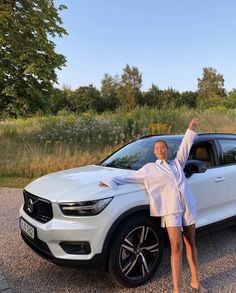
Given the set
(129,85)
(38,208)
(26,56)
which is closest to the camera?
(38,208)

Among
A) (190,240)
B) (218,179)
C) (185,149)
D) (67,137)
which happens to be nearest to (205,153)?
(218,179)

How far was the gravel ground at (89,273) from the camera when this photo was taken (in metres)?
3.84

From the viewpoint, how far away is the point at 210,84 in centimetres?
6919

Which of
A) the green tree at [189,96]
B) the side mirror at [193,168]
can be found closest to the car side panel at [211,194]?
the side mirror at [193,168]

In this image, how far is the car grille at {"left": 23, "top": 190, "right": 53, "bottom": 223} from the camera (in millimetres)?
3830

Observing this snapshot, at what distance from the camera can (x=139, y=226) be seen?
12.6ft

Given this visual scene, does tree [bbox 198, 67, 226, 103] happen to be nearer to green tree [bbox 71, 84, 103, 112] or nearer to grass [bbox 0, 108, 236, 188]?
green tree [bbox 71, 84, 103, 112]

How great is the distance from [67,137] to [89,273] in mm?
10206

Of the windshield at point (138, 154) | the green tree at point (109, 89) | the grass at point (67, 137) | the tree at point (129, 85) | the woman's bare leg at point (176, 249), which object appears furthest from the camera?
the green tree at point (109, 89)

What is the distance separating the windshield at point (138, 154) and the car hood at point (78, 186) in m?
0.26

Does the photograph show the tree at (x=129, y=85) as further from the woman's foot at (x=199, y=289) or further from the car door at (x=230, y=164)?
the woman's foot at (x=199, y=289)

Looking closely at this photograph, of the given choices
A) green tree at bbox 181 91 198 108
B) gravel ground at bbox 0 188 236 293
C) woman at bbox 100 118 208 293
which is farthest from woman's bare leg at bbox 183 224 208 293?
green tree at bbox 181 91 198 108

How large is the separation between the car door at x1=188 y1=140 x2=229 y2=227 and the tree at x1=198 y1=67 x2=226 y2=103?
64507mm

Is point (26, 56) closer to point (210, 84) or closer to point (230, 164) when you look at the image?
point (230, 164)
